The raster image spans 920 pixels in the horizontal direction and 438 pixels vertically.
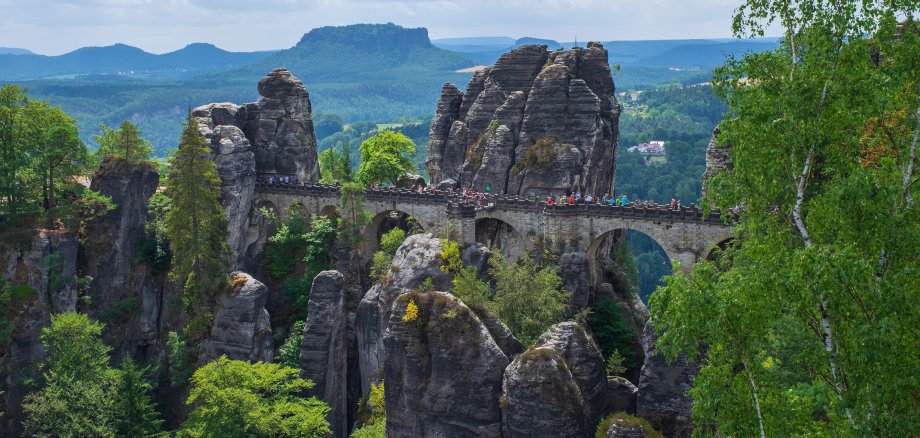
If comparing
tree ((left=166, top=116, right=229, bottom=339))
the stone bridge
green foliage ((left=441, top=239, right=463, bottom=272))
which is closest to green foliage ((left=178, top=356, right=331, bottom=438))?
green foliage ((left=441, top=239, right=463, bottom=272))

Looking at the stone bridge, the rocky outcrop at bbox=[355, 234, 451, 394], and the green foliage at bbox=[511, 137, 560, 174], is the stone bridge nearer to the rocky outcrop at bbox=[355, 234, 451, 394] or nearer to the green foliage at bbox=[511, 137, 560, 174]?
the rocky outcrop at bbox=[355, 234, 451, 394]

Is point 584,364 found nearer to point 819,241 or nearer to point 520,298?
point 520,298

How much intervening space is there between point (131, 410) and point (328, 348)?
11177 mm

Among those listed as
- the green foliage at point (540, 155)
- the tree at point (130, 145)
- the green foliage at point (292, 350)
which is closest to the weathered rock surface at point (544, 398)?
the green foliage at point (292, 350)

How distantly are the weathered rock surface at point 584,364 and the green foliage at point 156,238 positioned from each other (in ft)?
116

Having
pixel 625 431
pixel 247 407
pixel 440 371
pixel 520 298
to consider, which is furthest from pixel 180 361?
pixel 625 431

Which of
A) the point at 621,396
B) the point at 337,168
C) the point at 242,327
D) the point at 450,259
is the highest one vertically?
the point at 337,168

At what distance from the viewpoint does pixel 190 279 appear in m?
59.5

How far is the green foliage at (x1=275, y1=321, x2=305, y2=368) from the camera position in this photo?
57.5 meters

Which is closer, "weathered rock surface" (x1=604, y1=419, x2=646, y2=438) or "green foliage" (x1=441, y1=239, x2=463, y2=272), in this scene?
"weathered rock surface" (x1=604, y1=419, x2=646, y2=438)

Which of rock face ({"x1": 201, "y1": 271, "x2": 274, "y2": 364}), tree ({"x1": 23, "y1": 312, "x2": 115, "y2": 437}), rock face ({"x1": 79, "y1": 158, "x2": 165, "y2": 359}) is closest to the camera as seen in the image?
tree ({"x1": 23, "y1": 312, "x2": 115, "y2": 437})

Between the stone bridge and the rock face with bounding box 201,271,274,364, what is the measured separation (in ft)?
32.4

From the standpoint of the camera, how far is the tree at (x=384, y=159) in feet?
237

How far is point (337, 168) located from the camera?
75.4 m
